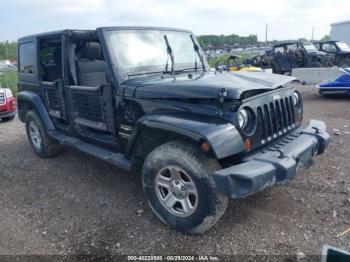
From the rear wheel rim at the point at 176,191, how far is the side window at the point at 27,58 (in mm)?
3175

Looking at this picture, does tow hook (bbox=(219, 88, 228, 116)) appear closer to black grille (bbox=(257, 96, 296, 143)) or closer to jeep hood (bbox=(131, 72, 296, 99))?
jeep hood (bbox=(131, 72, 296, 99))

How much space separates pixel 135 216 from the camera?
138 inches

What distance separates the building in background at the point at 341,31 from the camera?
29.8m

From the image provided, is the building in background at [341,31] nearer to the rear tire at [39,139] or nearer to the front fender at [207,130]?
the rear tire at [39,139]

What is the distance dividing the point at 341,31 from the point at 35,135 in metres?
32.5

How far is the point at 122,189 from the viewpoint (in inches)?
164

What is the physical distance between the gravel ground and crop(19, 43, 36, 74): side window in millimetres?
1627

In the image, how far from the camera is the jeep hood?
9.64ft

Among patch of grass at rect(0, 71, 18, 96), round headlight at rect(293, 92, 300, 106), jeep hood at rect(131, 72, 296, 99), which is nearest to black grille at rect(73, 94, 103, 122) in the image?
jeep hood at rect(131, 72, 296, 99)

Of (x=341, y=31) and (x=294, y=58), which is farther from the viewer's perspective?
(x=341, y=31)

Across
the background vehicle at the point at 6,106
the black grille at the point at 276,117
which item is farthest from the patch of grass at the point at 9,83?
the black grille at the point at 276,117

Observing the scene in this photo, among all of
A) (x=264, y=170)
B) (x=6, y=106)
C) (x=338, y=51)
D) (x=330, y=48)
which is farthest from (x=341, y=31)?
(x=264, y=170)

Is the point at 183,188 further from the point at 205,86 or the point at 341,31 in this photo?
the point at 341,31

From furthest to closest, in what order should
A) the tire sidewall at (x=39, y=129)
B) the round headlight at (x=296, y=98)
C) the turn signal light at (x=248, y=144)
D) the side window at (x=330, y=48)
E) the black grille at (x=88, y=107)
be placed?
the side window at (x=330, y=48)
the tire sidewall at (x=39, y=129)
the black grille at (x=88, y=107)
the round headlight at (x=296, y=98)
the turn signal light at (x=248, y=144)
